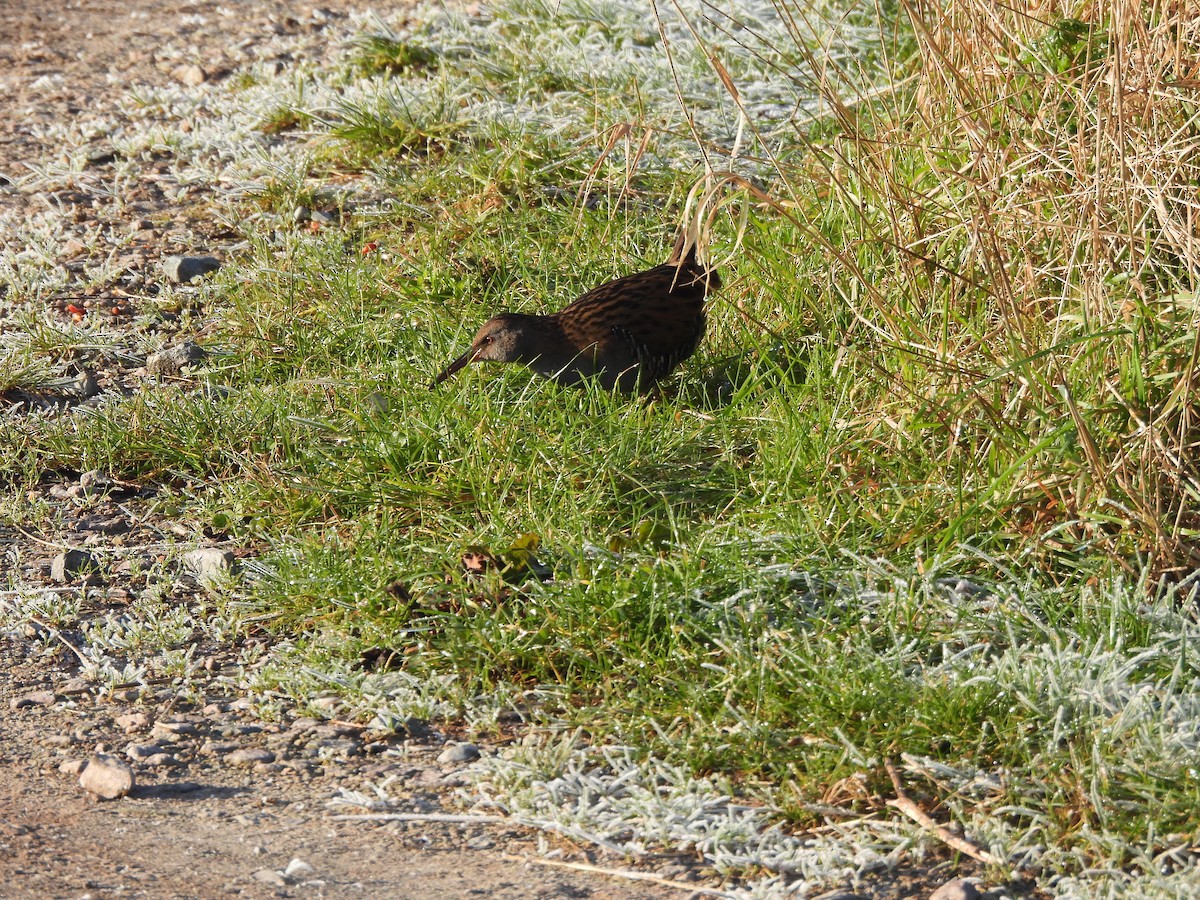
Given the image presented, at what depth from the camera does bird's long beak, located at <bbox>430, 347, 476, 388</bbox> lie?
5.39 meters

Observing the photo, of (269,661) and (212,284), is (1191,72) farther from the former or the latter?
(212,284)

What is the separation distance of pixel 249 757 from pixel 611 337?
2.30 metres

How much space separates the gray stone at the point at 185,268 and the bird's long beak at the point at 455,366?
5.81 ft

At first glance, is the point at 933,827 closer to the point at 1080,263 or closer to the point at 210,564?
the point at 1080,263

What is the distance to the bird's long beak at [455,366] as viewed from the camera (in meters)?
5.39

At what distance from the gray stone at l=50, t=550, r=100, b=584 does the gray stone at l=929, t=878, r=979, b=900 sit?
2.83m

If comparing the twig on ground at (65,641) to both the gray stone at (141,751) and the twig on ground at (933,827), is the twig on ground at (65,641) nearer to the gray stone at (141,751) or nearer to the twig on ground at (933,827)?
the gray stone at (141,751)

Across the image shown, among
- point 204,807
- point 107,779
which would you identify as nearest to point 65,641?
point 107,779

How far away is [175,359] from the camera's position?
6000 mm

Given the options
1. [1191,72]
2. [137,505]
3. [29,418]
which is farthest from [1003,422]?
[29,418]

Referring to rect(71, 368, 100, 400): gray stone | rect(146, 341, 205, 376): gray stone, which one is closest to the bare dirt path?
rect(71, 368, 100, 400): gray stone

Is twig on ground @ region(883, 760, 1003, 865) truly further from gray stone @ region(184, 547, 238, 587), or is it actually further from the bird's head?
the bird's head

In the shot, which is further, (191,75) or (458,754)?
(191,75)

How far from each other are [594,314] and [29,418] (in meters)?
2.14
